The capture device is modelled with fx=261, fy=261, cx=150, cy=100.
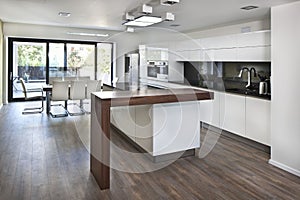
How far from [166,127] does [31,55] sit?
6.70m

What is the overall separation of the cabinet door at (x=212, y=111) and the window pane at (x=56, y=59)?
5500mm

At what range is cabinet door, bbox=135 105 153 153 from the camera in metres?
3.55

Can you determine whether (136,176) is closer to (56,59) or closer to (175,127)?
(175,127)

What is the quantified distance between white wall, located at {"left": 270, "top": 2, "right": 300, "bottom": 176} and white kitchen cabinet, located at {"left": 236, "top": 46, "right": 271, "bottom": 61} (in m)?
0.72

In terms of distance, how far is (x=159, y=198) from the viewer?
2.63m

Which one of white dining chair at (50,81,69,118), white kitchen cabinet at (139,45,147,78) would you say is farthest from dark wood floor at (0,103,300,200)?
white kitchen cabinet at (139,45,147,78)

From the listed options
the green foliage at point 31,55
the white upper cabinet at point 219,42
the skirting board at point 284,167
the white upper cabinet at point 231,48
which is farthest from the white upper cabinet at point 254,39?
the green foliage at point 31,55

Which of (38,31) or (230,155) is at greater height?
(38,31)

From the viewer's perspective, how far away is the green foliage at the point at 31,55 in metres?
8.44

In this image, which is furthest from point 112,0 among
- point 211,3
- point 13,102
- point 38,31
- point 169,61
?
point 13,102

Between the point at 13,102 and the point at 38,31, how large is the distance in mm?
→ 2389

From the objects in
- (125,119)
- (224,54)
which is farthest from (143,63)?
(125,119)

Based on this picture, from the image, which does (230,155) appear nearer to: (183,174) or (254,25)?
Result: (183,174)

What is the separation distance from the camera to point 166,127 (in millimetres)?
3572
